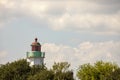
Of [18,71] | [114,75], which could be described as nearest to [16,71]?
[18,71]

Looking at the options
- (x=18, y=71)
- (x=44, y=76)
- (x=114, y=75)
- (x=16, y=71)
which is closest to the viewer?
(x=114, y=75)

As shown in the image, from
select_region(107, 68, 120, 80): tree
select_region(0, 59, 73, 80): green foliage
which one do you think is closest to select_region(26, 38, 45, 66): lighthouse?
select_region(0, 59, 73, 80): green foliage

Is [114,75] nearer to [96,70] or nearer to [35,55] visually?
[96,70]

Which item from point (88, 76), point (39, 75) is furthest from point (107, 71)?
point (39, 75)

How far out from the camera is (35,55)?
166 m

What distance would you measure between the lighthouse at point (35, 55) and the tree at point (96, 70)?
565 inches

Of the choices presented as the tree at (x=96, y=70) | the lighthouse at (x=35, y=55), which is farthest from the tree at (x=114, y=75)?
the lighthouse at (x=35, y=55)

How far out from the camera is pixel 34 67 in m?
157

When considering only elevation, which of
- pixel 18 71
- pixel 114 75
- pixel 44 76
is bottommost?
pixel 114 75

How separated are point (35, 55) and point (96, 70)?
63.5 feet

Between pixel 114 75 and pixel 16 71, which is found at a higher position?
pixel 16 71

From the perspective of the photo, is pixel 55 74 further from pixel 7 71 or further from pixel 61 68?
pixel 7 71

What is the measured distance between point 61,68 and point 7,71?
14.1 metres

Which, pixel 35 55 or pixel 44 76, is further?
pixel 35 55
